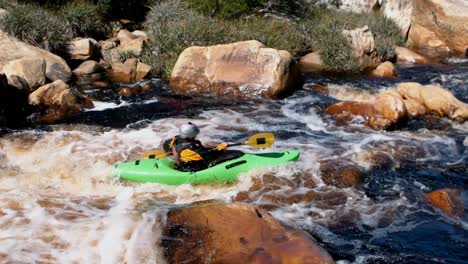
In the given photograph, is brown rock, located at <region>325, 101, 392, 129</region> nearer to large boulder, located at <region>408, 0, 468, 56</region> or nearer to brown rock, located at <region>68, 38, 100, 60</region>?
brown rock, located at <region>68, 38, 100, 60</region>

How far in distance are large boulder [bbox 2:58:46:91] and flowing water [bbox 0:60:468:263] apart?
1026mm

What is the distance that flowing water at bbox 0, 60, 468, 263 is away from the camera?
14.6 feet

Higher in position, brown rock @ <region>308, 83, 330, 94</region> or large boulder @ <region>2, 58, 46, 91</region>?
large boulder @ <region>2, 58, 46, 91</region>

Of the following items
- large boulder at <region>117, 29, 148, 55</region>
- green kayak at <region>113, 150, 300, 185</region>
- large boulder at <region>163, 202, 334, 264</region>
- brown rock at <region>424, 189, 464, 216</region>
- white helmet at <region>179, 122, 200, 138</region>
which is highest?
white helmet at <region>179, 122, 200, 138</region>

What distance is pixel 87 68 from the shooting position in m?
10.5

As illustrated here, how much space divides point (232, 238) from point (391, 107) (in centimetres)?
467

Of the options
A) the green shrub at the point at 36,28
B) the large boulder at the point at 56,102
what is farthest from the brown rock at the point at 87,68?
the large boulder at the point at 56,102

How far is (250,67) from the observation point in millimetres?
9539

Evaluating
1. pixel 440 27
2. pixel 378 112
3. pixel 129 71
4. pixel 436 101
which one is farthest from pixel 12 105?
pixel 440 27

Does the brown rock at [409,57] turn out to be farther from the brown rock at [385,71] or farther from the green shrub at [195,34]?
the green shrub at [195,34]

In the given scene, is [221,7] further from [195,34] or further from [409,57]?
[409,57]

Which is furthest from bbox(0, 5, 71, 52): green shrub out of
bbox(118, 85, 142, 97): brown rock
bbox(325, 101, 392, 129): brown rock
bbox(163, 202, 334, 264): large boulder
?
bbox(163, 202, 334, 264): large boulder

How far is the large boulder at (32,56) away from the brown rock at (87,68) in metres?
0.49

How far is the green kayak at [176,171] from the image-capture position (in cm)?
578
